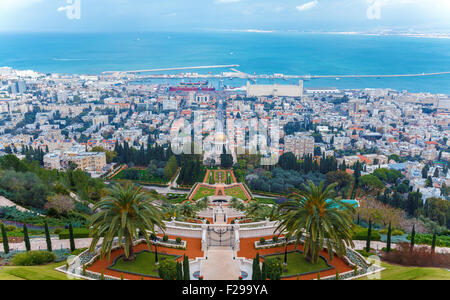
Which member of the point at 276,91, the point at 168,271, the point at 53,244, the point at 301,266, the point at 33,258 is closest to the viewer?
the point at 168,271

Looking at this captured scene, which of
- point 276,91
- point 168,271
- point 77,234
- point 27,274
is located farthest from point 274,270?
point 276,91

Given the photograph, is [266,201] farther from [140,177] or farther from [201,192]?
[140,177]

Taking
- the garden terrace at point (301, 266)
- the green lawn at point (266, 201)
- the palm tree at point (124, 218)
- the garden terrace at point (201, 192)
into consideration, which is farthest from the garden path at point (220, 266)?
the garden terrace at point (201, 192)

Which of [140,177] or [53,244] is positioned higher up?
[53,244]

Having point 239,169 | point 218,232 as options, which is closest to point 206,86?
point 239,169
